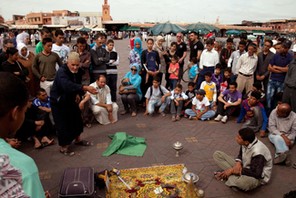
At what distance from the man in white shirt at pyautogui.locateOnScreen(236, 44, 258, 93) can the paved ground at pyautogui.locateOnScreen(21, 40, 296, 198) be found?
3.53ft

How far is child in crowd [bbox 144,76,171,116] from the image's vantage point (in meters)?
6.66

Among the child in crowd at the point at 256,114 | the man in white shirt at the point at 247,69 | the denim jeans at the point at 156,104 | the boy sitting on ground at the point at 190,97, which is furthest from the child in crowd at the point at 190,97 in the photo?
the child in crowd at the point at 256,114

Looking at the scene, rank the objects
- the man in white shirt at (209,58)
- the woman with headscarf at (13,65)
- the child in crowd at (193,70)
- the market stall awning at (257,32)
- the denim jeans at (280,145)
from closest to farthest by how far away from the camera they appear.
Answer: the denim jeans at (280,145) → the woman with headscarf at (13,65) → the man in white shirt at (209,58) → the child in crowd at (193,70) → the market stall awning at (257,32)

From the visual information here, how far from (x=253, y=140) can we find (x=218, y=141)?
5.94 ft

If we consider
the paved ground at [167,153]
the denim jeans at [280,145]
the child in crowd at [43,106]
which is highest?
the child in crowd at [43,106]

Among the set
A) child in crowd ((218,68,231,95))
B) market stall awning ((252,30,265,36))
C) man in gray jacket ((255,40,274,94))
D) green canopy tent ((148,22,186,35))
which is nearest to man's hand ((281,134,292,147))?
man in gray jacket ((255,40,274,94))

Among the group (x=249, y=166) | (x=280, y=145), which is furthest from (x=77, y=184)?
(x=280, y=145)

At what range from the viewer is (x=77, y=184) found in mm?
3146

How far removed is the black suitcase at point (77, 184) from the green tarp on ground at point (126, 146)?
1251mm

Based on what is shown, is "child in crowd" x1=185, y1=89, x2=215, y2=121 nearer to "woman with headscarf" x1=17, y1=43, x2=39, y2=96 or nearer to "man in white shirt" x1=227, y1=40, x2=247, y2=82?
"man in white shirt" x1=227, y1=40, x2=247, y2=82

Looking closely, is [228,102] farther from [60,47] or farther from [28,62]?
[28,62]

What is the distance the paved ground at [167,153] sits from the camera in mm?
3705

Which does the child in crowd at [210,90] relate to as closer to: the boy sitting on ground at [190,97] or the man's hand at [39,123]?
the boy sitting on ground at [190,97]

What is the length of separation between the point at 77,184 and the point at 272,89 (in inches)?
206
